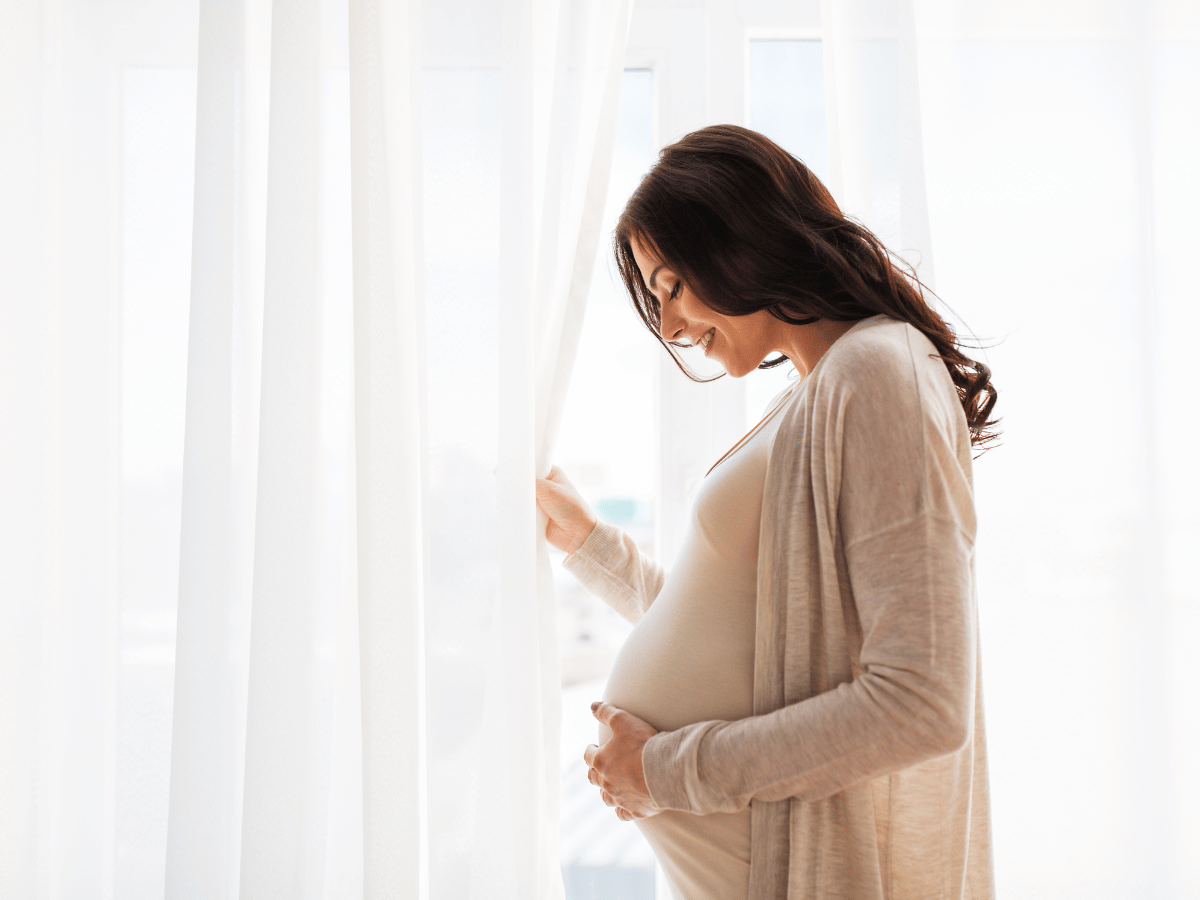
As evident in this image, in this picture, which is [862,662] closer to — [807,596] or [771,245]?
[807,596]

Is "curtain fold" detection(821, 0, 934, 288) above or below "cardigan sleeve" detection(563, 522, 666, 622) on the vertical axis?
above

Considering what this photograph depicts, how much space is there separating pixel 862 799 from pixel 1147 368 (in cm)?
70

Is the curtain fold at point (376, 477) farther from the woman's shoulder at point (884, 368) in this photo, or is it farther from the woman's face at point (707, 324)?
the woman's shoulder at point (884, 368)

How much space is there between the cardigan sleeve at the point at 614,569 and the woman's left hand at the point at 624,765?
216mm

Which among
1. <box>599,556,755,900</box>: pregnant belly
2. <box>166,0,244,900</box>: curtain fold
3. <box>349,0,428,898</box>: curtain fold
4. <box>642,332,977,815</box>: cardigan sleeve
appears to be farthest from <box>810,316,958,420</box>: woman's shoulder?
<box>166,0,244,900</box>: curtain fold

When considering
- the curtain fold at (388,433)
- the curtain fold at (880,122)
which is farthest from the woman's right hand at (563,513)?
the curtain fold at (880,122)

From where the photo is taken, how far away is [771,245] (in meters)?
0.75

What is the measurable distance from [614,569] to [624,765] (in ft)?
0.92

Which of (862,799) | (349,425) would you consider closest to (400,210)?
(349,425)

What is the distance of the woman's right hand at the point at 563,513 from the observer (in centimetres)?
95

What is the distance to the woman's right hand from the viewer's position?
95 cm

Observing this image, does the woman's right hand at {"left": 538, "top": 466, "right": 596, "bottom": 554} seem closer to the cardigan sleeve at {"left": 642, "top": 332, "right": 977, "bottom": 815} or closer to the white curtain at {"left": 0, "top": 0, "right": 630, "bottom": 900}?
the white curtain at {"left": 0, "top": 0, "right": 630, "bottom": 900}

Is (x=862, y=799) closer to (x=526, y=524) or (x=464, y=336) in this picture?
(x=526, y=524)

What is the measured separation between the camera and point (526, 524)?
868mm
